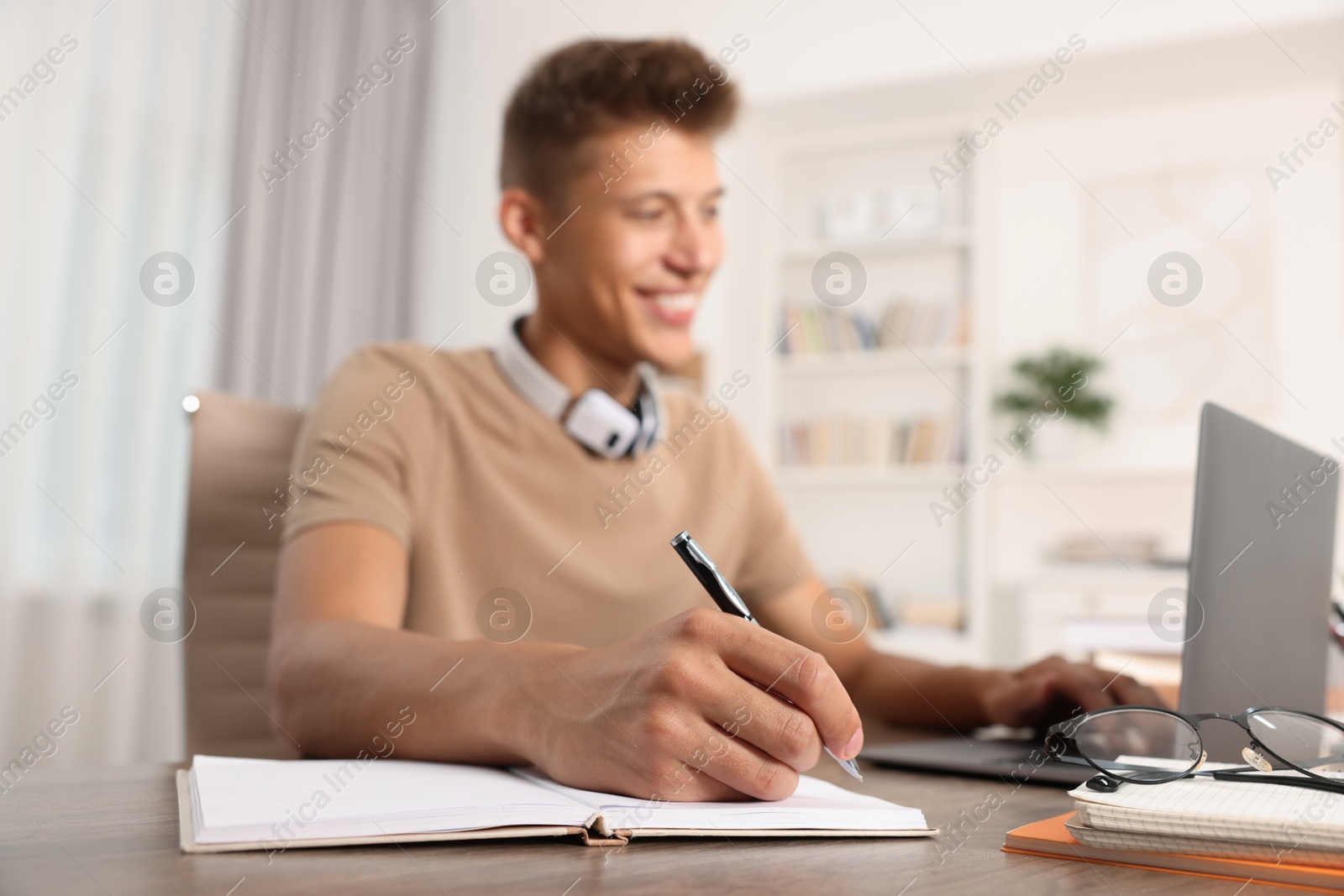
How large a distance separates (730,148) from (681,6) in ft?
2.09

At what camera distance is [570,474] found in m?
1.23

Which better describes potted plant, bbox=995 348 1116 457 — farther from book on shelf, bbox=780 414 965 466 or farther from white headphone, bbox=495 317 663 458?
white headphone, bbox=495 317 663 458

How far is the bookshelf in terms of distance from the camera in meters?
3.66

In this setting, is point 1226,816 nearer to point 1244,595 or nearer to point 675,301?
point 1244,595

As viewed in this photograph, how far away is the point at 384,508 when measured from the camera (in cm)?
101

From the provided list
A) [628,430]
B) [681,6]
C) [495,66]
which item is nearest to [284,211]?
[495,66]

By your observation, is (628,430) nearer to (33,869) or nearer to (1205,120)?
(33,869)

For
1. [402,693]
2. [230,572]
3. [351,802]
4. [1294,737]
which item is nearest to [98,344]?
[230,572]

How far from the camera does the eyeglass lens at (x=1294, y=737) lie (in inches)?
22.8

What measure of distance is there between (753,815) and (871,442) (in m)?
3.36

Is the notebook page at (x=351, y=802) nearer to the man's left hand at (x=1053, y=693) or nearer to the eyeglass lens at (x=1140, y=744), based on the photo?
the eyeglass lens at (x=1140, y=744)

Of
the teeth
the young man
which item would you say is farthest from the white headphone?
the teeth

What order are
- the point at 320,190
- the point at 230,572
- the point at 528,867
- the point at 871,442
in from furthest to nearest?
the point at 871,442 < the point at 320,190 < the point at 230,572 < the point at 528,867

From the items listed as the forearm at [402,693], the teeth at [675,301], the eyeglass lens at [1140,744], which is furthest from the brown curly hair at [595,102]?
the eyeglass lens at [1140,744]
